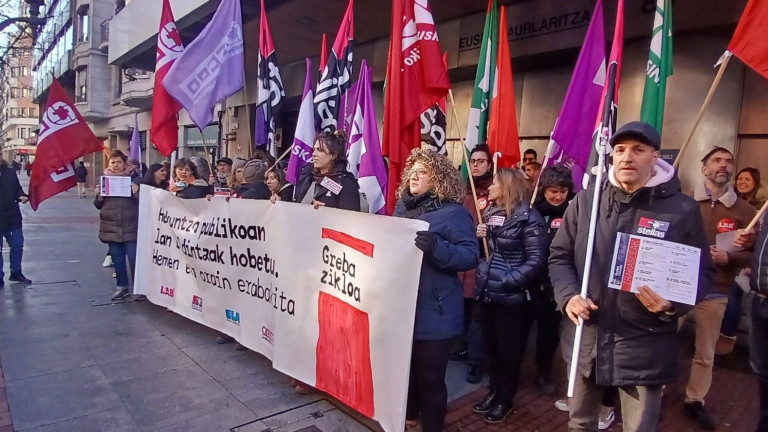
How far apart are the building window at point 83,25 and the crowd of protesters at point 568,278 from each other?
3461 cm

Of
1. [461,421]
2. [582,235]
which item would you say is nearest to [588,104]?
[582,235]

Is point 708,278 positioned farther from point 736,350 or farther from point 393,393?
point 736,350

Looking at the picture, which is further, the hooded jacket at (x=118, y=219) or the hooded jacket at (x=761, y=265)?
the hooded jacket at (x=118, y=219)

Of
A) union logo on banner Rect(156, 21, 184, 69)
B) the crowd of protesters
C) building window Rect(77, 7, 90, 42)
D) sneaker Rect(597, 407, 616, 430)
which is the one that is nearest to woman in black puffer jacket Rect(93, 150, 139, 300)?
union logo on banner Rect(156, 21, 184, 69)

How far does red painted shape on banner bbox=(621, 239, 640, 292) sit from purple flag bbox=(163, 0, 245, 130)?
180 inches

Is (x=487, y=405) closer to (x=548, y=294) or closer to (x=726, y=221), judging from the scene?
(x=548, y=294)

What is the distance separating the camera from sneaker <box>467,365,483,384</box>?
4059 mm

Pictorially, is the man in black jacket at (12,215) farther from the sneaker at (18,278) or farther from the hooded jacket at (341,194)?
the hooded jacket at (341,194)

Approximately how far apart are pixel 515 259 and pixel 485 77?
2.44m

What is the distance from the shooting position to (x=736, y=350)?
16.6ft

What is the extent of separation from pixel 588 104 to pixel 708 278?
2.54 m

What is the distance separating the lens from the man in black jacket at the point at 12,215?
6.42 metres

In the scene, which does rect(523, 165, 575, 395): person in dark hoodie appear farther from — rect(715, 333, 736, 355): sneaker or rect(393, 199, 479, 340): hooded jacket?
rect(715, 333, 736, 355): sneaker

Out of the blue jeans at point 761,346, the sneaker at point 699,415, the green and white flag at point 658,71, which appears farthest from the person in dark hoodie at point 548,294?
the blue jeans at point 761,346
